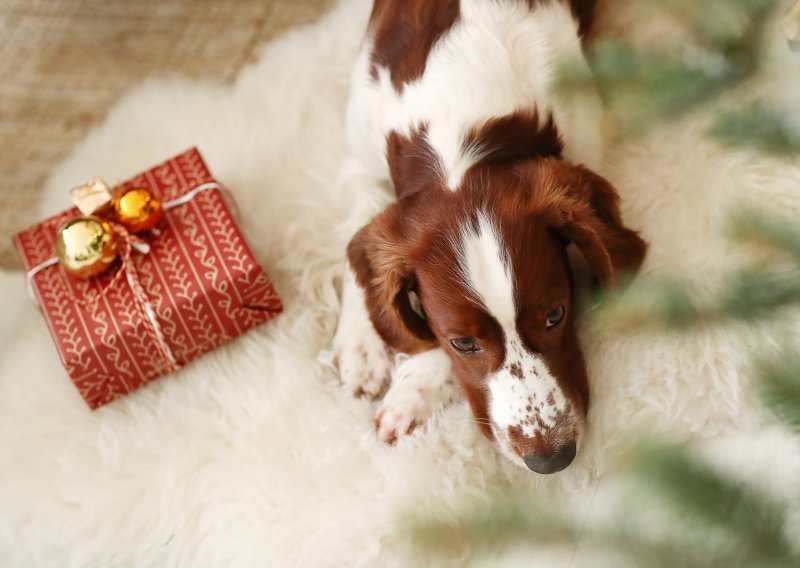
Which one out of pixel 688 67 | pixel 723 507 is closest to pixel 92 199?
pixel 688 67

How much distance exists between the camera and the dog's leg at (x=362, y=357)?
1.79 m

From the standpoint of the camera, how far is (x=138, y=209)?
1714 mm

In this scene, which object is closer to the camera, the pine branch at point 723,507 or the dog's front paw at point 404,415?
the pine branch at point 723,507

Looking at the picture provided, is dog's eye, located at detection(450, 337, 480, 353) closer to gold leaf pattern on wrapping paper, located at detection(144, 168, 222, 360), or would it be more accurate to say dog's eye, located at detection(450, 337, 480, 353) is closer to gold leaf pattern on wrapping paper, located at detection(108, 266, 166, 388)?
gold leaf pattern on wrapping paper, located at detection(144, 168, 222, 360)

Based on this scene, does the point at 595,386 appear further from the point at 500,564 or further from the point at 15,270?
the point at 15,270

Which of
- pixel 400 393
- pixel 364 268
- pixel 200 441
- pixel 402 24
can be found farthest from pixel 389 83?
pixel 200 441

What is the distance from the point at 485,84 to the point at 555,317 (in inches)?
19.9

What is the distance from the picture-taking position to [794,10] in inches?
60.4

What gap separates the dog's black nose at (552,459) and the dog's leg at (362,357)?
0.47m

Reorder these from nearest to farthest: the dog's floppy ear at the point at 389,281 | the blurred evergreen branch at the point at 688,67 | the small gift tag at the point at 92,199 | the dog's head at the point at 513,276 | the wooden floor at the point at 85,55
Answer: the blurred evergreen branch at the point at 688,67 < the dog's head at the point at 513,276 < the dog's floppy ear at the point at 389,281 < the small gift tag at the point at 92,199 < the wooden floor at the point at 85,55

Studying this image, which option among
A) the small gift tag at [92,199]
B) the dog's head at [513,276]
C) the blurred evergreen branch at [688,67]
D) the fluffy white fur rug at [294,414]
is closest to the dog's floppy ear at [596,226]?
the dog's head at [513,276]

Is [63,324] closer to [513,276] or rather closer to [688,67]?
[513,276]

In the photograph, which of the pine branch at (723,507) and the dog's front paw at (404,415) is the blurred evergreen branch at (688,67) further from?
the dog's front paw at (404,415)

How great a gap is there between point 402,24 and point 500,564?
3.78 feet
